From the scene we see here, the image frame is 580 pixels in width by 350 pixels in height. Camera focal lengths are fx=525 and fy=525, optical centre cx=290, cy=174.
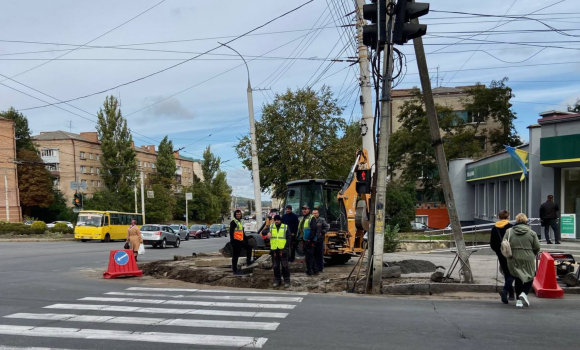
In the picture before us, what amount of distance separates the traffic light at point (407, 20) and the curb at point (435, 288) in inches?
207

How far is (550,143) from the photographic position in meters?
19.2

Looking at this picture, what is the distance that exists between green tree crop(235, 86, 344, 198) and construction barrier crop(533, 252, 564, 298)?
57.4 feet

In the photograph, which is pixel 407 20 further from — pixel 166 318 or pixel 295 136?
pixel 295 136

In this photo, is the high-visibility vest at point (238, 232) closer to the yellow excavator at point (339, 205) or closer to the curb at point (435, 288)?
the yellow excavator at point (339, 205)

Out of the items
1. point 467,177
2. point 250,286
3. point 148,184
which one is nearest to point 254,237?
point 250,286

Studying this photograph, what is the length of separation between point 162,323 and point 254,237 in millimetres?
8978

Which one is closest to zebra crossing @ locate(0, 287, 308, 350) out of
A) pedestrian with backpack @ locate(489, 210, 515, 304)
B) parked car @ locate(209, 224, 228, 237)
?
pedestrian with backpack @ locate(489, 210, 515, 304)

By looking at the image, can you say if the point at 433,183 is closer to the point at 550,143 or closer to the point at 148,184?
the point at 550,143

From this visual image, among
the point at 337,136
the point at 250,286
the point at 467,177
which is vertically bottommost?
the point at 250,286

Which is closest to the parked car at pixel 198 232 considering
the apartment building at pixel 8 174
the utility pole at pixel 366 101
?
the apartment building at pixel 8 174

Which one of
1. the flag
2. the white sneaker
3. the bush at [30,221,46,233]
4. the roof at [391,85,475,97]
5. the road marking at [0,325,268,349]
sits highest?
the roof at [391,85,475,97]

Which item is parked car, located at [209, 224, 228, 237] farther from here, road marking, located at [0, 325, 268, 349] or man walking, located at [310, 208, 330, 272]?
road marking, located at [0, 325, 268, 349]

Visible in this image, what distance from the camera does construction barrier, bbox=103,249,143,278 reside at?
1483 centimetres

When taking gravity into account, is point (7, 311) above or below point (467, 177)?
below
